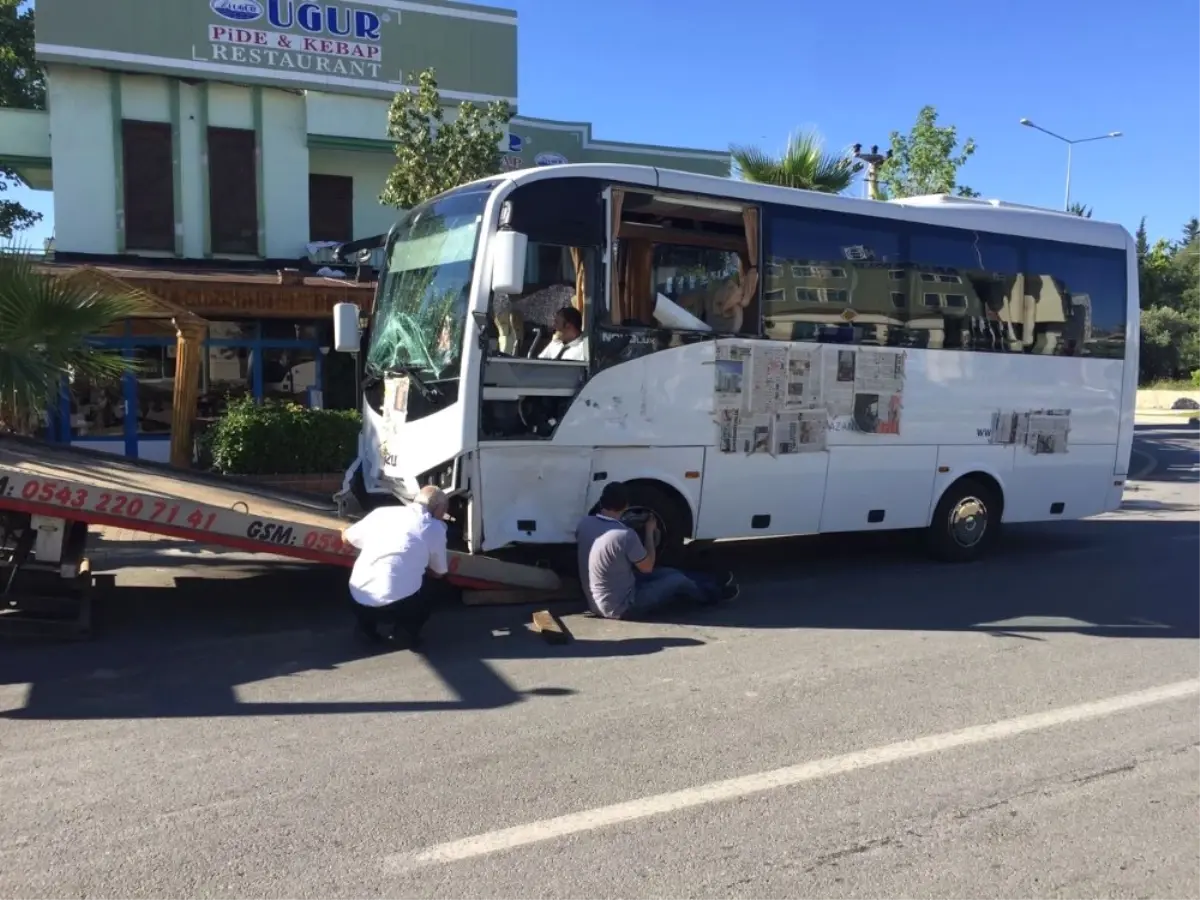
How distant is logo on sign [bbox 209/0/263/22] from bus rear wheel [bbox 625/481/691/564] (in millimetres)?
13311

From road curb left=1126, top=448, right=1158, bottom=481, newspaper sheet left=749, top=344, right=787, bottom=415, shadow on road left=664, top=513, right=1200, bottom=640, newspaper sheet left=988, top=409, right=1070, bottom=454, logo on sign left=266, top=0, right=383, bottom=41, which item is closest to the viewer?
shadow on road left=664, top=513, right=1200, bottom=640

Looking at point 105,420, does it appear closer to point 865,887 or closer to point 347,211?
point 347,211

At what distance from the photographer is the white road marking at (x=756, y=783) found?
3.85 metres

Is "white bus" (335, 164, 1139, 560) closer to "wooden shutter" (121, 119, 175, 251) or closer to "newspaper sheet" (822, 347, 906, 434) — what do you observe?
"newspaper sheet" (822, 347, 906, 434)

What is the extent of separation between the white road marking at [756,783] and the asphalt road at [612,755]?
Result: 2 cm

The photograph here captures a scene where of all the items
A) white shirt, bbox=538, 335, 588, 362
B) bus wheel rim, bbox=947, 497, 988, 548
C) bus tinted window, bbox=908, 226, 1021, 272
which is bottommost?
bus wheel rim, bbox=947, 497, 988, 548

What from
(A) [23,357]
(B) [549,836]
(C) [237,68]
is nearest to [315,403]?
(C) [237,68]

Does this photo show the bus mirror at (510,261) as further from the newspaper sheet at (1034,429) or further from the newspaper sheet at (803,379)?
the newspaper sheet at (1034,429)

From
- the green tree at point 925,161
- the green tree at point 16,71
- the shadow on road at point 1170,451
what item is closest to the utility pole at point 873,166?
the green tree at point 925,161

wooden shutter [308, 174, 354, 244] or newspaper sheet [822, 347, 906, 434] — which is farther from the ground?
wooden shutter [308, 174, 354, 244]

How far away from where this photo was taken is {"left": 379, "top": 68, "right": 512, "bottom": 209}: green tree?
13.0m

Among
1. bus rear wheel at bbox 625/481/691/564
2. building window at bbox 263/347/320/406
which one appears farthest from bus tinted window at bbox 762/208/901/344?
building window at bbox 263/347/320/406

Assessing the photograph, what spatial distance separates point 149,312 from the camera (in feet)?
32.4

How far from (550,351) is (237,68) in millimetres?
12363
